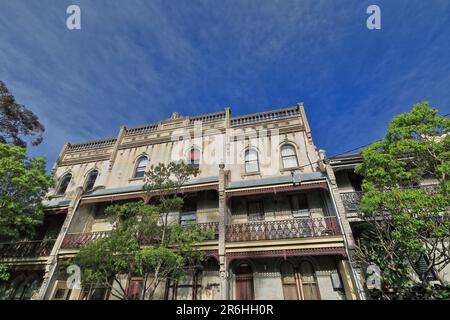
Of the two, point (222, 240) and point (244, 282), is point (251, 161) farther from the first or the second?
point (244, 282)

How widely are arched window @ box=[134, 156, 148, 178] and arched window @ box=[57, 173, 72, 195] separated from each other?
5.88m

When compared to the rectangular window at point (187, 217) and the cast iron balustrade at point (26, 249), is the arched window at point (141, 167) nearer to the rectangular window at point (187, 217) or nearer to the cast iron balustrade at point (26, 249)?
the rectangular window at point (187, 217)

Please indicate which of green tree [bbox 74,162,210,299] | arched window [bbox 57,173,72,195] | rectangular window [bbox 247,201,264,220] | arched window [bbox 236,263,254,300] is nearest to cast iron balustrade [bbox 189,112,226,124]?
rectangular window [bbox 247,201,264,220]

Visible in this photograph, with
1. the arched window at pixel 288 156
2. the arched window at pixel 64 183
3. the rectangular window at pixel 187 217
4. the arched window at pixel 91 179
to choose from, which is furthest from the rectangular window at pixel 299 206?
the arched window at pixel 64 183

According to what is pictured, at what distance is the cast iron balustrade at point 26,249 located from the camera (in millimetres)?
11130

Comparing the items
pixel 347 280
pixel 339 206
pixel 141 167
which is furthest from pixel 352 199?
pixel 141 167

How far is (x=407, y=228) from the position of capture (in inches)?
264

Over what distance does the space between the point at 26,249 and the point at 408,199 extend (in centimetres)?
1849

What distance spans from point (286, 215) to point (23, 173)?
14.0 m

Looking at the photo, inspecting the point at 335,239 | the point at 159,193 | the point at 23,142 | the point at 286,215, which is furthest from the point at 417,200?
the point at 23,142

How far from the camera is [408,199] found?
6.93m

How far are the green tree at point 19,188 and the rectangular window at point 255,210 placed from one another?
1112 centimetres

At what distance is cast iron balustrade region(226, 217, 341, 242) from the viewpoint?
9.05 m

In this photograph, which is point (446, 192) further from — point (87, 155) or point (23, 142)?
point (23, 142)
